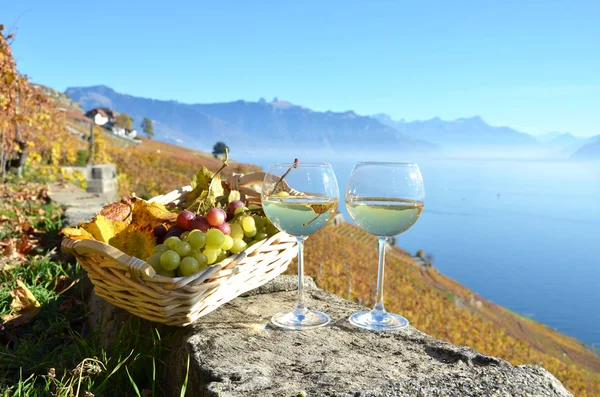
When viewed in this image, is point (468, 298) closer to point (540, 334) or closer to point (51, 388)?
point (540, 334)

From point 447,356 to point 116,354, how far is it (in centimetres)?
126

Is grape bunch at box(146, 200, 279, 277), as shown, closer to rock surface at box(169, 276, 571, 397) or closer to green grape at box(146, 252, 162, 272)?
green grape at box(146, 252, 162, 272)

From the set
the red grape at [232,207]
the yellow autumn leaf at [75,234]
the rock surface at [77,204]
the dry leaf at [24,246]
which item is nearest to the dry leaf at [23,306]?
the dry leaf at [24,246]

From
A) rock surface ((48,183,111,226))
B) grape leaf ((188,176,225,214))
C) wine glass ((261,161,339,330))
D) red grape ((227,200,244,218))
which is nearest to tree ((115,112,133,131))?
rock surface ((48,183,111,226))

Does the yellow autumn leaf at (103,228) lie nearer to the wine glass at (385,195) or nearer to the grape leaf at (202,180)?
the grape leaf at (202,180)

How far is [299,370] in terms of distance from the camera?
1.37 metres

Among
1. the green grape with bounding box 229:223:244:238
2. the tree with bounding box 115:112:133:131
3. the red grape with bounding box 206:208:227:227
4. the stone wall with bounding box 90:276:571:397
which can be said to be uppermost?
the tree with bounding box 115:112:133:131

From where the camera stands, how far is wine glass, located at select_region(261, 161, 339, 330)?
1611 millimetres

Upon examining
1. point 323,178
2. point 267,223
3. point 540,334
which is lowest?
point 540,334

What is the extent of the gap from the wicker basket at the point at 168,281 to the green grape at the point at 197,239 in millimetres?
149

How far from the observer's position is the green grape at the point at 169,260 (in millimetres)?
1556

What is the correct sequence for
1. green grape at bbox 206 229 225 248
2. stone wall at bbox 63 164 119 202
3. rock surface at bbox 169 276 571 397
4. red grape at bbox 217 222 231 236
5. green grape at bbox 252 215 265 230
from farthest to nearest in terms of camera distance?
stone wall at bbox 63 164 119 202
green grape at bbox 252 215 265 230
red grape at bbox 217 222 231 236
green grape at bbox 206 229 225 248
rock surface at bbox 169 276 571 397

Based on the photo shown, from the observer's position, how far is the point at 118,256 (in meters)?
1.46

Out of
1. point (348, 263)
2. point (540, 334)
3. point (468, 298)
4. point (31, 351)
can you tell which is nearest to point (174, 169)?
point (348, 263)
